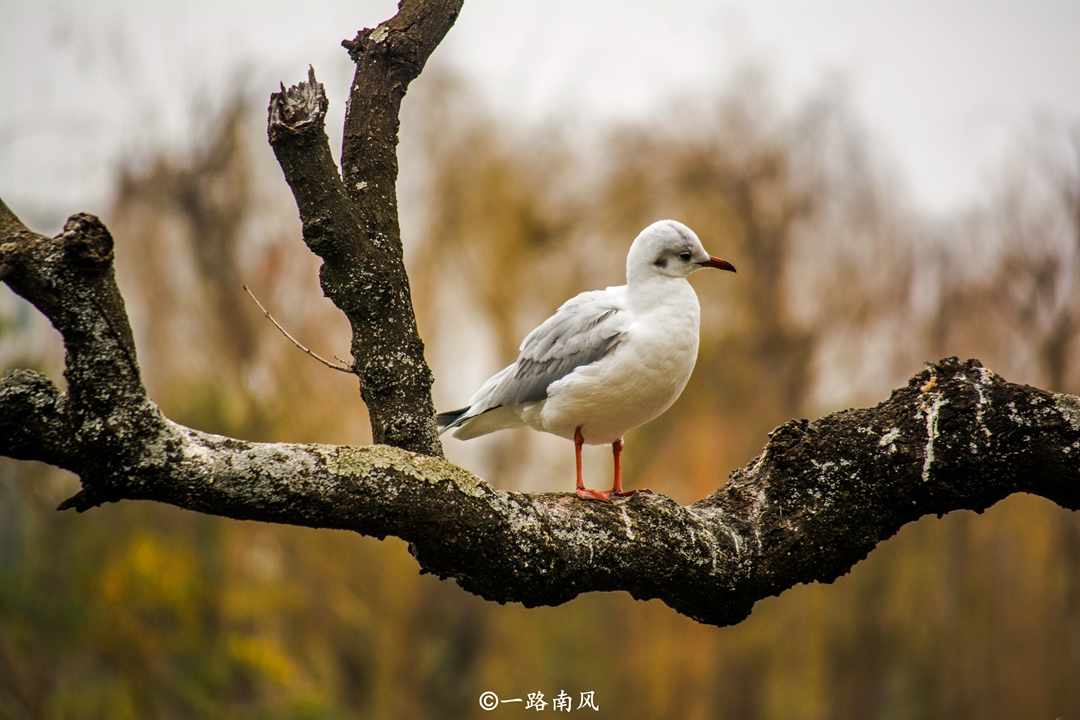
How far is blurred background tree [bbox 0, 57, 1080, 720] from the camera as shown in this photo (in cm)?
663

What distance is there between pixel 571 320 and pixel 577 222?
→ 4720mm

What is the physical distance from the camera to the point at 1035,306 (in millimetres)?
6578

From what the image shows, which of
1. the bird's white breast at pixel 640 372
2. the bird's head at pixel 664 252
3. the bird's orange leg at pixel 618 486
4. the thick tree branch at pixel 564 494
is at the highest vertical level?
the bird's head at pixel 664 252

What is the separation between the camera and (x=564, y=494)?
2.49 metres

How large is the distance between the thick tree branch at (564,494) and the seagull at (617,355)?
19.1 inches

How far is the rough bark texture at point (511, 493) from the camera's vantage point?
171cm

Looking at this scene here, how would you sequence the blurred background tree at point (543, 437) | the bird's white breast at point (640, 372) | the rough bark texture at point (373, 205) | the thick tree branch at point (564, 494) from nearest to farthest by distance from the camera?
the thick tree branch at point (564, 494)
the rough bark texture at point (373, 205)
the bird's white breast at point (640, 372)
the blurred background tree at point (543, 437)

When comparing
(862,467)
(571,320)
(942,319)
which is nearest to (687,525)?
(862,467)

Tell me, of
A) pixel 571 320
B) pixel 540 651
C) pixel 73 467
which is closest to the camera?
pixel 73 467

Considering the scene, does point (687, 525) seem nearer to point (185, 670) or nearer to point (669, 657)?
point (669, 657)

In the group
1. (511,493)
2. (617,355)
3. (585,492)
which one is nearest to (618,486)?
(585,492)

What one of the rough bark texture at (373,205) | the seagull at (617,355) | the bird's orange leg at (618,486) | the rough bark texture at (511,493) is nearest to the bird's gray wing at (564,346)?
the seagull at (617,355)

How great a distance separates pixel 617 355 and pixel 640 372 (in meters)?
0.10

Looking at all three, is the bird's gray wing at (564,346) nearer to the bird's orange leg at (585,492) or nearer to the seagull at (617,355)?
the seagull at (617,355)
